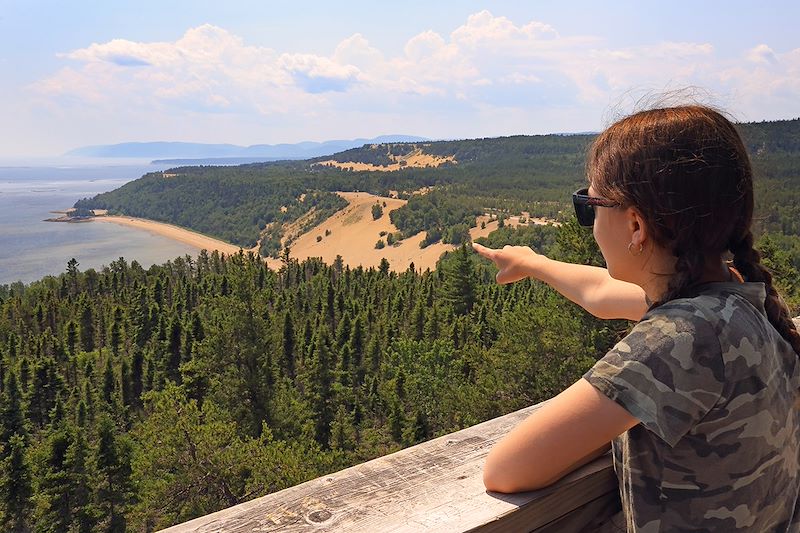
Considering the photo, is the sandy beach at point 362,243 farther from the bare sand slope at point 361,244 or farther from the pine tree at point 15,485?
the pine tree at point 15,485

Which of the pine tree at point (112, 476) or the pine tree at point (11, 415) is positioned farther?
the pine tree at point (11, 415)

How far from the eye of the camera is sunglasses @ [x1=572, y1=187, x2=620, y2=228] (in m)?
1.84

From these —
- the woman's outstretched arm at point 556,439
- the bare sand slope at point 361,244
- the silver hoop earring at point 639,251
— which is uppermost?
the silver hoop earring at point 639,251

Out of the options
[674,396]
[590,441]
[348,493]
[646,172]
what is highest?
[646,172]

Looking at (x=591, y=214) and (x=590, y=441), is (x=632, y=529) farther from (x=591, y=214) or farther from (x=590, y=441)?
(x=591, y=214)

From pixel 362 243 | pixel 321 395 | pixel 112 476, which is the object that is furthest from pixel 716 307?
pixel 362 243

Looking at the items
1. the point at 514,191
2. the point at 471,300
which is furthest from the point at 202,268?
the point at 514,191

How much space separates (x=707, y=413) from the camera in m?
1.55

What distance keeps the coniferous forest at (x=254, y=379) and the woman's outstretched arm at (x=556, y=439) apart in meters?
0.61

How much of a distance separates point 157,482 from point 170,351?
33137mm

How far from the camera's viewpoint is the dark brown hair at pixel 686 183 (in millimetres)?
1661

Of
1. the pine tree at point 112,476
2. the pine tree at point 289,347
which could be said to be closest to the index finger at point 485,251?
the pine tree at point 112,476

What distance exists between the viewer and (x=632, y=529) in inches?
68.6

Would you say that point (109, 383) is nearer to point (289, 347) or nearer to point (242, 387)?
point (289, 347)
